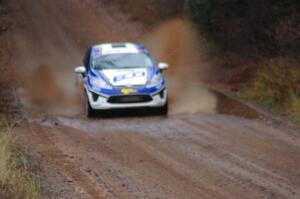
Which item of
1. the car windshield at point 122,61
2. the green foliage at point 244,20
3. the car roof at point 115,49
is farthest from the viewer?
the green foliage at point 244,20

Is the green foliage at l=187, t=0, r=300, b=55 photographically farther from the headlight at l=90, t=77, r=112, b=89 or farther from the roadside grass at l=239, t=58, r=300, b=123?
the headlight at l=90, t=77, r=112, b=89

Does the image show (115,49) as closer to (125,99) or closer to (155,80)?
(155,80)

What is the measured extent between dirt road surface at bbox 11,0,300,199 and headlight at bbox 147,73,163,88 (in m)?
0.87

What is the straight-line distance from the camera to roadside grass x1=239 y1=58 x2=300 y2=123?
52.8 ft

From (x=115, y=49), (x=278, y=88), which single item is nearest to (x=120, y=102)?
(x=115, y=49)

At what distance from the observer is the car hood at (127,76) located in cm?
1672

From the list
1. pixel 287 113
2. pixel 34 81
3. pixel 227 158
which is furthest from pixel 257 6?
pixel 227 158

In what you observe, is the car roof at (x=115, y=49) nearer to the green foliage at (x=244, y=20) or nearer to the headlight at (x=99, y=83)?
the headlight at (x=99, y=83)

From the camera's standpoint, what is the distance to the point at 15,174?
346 inches

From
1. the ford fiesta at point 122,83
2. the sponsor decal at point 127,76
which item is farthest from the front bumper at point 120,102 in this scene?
the sponsor decal at point 127,76

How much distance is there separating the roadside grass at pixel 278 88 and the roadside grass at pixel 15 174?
271 inches

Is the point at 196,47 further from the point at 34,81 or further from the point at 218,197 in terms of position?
the point at 218,197

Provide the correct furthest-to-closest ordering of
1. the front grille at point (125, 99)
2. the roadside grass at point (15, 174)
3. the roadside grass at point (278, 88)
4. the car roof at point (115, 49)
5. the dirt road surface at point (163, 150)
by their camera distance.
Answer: the car roof at point (115, 49)
the front grille at point (125, 99)
the roadside grass at point (278, 88)
the dirt road surface at point (163, 150)
the roadside grass at point (15, 174)

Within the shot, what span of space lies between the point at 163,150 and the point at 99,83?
17.9ft
